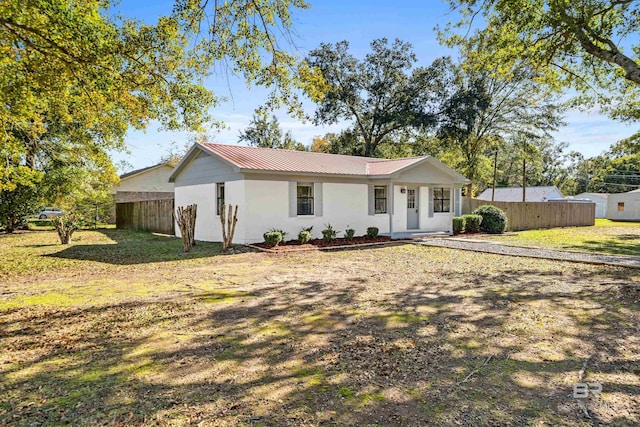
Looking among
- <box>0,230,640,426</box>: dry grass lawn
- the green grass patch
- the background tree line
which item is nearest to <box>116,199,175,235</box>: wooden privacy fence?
the background tree line

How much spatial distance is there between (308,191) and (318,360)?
11.5 m

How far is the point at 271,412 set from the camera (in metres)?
2.91

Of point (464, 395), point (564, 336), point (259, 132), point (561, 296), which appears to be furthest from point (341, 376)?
point (259, 132)

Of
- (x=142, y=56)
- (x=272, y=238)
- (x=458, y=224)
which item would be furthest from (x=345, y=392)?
(x=458, y=224)

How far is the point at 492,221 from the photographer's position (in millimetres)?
19766

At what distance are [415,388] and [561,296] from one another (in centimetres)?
481

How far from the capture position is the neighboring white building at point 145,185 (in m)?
30.1

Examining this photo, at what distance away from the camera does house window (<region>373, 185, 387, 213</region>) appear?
679 inches

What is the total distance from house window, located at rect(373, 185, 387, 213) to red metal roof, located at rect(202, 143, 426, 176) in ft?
2.53

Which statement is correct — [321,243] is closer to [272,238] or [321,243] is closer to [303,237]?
[303,237]

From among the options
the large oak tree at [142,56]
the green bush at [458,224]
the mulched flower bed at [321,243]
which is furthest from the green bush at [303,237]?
the green bush at [458,224]

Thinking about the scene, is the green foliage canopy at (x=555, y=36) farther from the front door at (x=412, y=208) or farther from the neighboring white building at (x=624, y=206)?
the neighboring white building at (x=624, y=206)

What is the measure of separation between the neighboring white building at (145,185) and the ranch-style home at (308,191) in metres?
14.8

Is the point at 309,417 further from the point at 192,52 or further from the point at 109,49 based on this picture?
the point at 192,52
